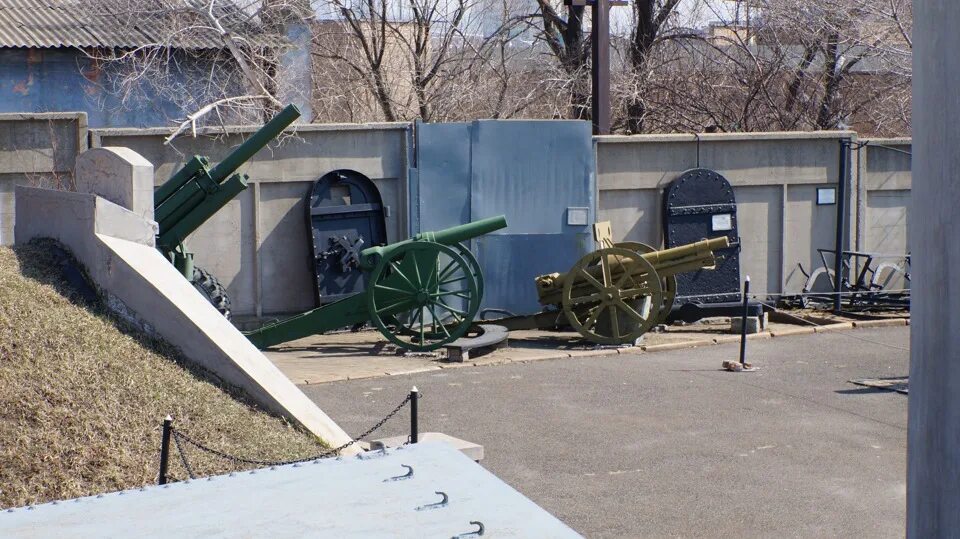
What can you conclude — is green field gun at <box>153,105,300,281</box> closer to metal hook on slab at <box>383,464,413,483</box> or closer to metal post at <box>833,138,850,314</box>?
metal post at <box>833,138,850,314</box>

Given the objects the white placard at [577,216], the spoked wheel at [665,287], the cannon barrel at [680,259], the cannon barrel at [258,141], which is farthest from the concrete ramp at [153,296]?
the white placard at [577,216]

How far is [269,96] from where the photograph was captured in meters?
15.6

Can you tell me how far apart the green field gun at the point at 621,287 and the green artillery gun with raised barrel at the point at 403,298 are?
1177 mm

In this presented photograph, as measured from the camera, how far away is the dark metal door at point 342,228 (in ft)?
43.7

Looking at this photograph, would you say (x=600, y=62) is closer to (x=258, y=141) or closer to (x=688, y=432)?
(x=258, y=141)

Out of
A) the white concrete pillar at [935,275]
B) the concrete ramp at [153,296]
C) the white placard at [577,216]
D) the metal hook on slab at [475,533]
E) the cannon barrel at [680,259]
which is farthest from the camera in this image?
the white placard at [577,216]

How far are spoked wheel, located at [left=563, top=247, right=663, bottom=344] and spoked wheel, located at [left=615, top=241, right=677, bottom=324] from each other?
38 centimetres

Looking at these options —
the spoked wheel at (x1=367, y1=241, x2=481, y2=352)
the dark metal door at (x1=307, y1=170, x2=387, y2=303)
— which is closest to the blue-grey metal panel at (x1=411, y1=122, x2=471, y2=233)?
the dark metal door at (x1=307, y1=170, x2=387, y2=303)

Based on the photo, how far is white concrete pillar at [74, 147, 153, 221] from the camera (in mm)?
8789

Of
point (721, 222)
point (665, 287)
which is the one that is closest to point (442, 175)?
point (665, 287)

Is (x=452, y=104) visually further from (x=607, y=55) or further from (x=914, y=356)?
(x=914, y=356)

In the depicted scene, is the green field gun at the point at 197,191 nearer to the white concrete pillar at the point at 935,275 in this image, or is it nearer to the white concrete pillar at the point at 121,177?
the white concrete pillar at the point at 121,177

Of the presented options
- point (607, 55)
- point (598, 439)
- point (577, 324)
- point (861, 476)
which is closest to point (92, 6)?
point (607, 55)

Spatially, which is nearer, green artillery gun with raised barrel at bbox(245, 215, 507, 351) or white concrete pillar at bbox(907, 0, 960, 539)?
white concrete pillar at bbox(907, 0, 960, 539)
